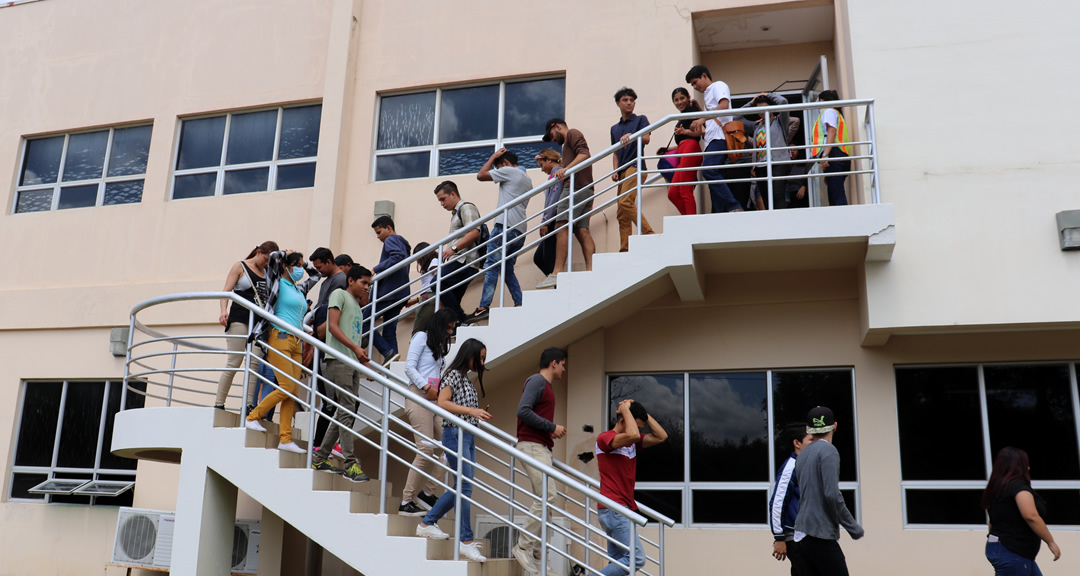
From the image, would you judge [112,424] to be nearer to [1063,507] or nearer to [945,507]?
[945,507]

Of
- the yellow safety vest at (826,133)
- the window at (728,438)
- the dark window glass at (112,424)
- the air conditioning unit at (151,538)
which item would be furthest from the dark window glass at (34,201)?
the yellow safety vest at (826,133)

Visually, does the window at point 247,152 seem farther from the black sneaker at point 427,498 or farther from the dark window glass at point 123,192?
the black sneaker at point 427,498

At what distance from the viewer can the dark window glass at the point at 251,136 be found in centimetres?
1164

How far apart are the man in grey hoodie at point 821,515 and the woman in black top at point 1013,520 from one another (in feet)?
4.33

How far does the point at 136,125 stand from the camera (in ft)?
40.4

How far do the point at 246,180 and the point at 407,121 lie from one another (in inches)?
93.9

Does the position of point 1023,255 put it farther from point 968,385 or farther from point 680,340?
point 680,340

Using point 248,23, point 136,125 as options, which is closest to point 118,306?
point 136,125

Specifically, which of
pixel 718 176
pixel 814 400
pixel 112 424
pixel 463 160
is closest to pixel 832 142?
pixel 718 176

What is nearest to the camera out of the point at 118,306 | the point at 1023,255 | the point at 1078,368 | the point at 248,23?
the point at 1023,255

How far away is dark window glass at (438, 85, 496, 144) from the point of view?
10805 mm

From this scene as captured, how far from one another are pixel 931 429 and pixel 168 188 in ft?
32.5

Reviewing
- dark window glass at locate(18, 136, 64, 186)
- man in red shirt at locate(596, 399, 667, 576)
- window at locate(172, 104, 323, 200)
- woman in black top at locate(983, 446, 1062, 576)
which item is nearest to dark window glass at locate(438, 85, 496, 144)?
window at locate(172, 104, 323, 200)

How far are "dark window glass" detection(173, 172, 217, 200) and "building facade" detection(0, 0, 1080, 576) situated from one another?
5 centimetres
